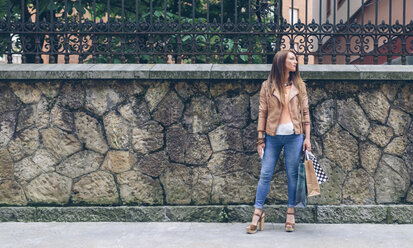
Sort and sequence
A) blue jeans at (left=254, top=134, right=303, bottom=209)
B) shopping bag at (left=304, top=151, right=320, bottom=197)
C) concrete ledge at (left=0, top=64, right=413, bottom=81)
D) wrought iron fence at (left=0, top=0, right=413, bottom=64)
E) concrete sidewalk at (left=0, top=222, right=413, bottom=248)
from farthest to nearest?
wrought iron fence at (left=0, top=0, right=413, bottom=64) < concrete ledge at (left=0, top=64, right=413, bottom=81) < blue jeans at (left=254, top=134, right=303, bottom=209) < shopping bag at (left=304, top=151, right=320, bottom=197) < concrete sidewalk at (left=0, top=222, right=413, bottom=248)

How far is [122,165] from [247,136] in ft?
4.71

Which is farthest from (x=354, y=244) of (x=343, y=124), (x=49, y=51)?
(x=49, y=51)

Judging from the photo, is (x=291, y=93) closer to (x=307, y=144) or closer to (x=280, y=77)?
(x=280, y=77)

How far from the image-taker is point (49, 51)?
16.7ft

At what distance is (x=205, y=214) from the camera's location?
4.94m

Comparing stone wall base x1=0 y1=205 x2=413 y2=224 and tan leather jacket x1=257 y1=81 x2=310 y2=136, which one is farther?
stone wall base x1=0 y1=205 x2=413 y2=224

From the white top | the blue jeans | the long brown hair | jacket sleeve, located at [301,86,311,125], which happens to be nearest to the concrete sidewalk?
the blue jeans

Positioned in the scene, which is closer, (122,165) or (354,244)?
(354,244)

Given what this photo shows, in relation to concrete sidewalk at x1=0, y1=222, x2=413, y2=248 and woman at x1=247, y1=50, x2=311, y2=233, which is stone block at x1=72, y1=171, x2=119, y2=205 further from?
woman at x1=247, y1=50, x2=311, y2=233

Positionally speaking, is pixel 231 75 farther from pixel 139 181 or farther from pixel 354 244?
pixel 354 244

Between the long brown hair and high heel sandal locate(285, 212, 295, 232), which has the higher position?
the long brown hair

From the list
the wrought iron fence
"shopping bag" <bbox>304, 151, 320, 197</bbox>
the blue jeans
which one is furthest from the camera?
the wrought iron fence

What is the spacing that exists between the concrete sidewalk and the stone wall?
324 mm

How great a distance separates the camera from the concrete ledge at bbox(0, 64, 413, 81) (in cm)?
484
